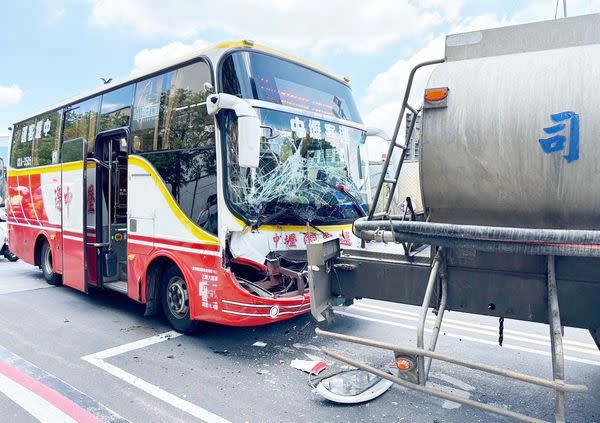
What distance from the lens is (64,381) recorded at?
14.1 feet

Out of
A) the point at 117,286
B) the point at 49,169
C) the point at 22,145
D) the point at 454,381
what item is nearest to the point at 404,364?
the point at 454,381

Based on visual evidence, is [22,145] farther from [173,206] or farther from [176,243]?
[176,243]

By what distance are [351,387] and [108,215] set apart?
4622 mm

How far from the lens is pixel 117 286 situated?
652cm

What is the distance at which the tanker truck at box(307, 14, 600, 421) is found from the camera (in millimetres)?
2562

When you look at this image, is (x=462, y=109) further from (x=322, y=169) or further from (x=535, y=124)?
(x=322, y=169)

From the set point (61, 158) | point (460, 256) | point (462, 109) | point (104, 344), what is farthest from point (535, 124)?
point (61, 158)

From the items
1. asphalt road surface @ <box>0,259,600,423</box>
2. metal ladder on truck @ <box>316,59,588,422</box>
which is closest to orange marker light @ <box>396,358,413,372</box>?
metal ladder on truck @ <box>316,59,588,422</box>

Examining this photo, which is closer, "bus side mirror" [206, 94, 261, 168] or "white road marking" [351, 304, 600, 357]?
"bus side mirror" [206, 94, 261, 168]

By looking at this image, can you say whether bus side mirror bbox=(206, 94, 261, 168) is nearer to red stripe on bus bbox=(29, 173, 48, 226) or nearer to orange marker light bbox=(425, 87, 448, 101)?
orange marker light bbox=(425, 87, 448, 101)

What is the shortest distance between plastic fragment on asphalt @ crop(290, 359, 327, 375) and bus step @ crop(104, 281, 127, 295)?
2897mm

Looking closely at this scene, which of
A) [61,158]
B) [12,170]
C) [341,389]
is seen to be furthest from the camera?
[12,170]

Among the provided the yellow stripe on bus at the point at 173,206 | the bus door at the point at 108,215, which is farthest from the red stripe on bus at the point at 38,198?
the yellow stripe on bus at the point at 173,206

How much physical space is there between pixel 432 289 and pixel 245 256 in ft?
7.44
